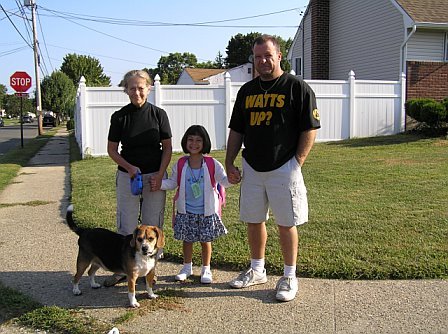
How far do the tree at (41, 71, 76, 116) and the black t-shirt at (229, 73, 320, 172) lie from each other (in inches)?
2084

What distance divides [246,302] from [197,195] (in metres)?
0.97

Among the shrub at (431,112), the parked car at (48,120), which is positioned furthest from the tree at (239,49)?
the shrub at (431,112)

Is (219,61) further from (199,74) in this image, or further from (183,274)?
(183,274)

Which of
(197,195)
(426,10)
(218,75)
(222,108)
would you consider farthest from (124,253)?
(218,75)

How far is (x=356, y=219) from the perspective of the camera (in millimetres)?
5863

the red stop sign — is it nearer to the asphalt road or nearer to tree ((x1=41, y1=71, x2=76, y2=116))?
the asphalt road

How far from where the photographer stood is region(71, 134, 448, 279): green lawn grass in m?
4.43

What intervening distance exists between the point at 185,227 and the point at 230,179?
565mm

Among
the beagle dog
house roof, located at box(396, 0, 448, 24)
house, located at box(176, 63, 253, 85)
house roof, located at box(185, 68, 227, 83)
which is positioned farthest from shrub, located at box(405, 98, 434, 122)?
house roof, located at box(185, 68, 227, 83)

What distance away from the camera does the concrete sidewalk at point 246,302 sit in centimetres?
338

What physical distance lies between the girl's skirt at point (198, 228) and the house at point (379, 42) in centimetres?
1343

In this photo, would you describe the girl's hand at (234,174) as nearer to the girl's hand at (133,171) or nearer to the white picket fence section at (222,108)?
the girl's hand at (133,171)

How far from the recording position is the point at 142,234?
3604 millimetres

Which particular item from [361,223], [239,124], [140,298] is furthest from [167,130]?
[361,223]
